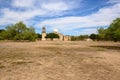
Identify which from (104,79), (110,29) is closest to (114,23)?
(110,29)

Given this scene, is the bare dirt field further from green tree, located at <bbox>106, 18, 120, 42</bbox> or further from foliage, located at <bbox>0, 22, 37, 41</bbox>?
foliage, located at <bbox>0, 22, 37, 41</bbox>

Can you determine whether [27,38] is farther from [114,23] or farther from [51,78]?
[51,78]

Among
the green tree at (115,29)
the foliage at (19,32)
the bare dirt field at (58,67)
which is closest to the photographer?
the bare dirt field at (58,67)

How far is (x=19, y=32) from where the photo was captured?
3787 inches

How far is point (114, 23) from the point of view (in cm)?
4806

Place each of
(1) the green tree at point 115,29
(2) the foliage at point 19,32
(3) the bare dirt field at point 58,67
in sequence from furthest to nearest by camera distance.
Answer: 1. (2) the foliage at point 19,32
2. (1) the green tree at point 115,29
3. (3) the bare dirt field at point 58,67

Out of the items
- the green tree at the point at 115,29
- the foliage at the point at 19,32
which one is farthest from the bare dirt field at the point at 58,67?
the foliage at the point at 19,32

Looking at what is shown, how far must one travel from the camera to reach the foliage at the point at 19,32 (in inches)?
3679

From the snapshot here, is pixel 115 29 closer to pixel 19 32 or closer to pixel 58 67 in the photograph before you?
pixel 58 67

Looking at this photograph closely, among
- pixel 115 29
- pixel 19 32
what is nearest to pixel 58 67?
pixel 115 29

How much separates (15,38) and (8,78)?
286 feet

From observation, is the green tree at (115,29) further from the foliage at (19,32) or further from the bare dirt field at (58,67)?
the foliage at (19,32)

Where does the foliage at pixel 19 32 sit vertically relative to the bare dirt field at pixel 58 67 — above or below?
above

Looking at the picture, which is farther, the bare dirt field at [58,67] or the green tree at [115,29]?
the green tree at [115,29]
